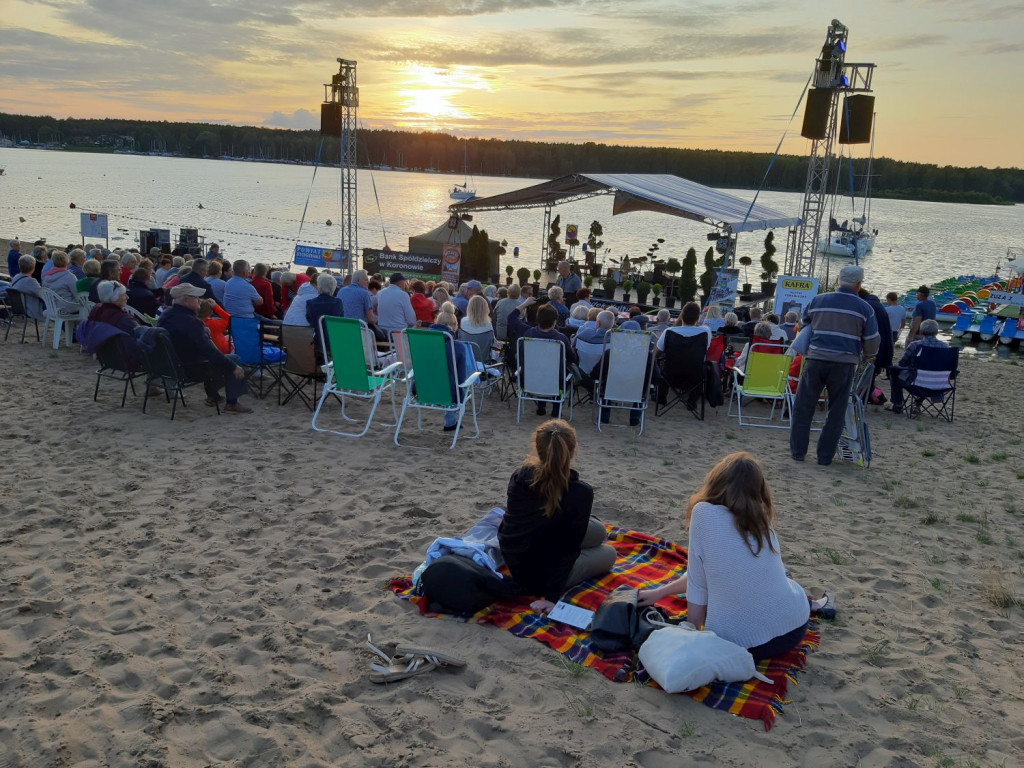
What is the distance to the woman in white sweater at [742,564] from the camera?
274cm

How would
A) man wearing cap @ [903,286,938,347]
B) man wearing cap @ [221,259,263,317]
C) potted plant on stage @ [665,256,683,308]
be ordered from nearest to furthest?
man wearing cap @ [221,259,263,317] < man wearing cap @ [903,286,938,347] < potted plant on stage @ [665,256,683,308]

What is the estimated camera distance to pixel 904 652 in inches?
122

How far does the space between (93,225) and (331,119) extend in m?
5.78

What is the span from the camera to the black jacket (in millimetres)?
3117

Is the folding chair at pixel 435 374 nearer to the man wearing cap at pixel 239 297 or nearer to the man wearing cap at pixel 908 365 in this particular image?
the man wearing cap at pixel 239 297

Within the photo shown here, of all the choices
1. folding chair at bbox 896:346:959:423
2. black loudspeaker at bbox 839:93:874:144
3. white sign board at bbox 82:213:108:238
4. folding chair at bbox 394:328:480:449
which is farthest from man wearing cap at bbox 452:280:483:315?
white sign board at bbox 82:213:108:238

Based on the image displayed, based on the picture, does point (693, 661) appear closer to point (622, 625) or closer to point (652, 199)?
point (622, 625)

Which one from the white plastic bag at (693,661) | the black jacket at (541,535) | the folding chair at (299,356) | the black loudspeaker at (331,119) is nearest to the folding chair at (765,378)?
the folding chair at (299,356)

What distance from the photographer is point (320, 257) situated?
1450 centimetres

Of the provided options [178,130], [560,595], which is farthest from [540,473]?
[178,130]

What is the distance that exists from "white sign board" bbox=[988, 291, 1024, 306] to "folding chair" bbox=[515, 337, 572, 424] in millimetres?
13117

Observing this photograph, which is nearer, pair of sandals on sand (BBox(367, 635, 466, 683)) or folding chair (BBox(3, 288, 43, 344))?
pair of sandals on sand (BBox(367, 635, 466, 683))

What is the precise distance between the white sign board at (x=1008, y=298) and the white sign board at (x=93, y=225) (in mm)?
18652

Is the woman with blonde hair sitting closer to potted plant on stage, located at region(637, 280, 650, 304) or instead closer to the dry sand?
the dry sand
